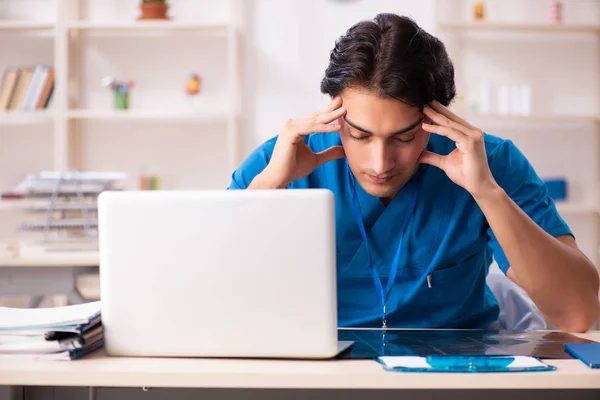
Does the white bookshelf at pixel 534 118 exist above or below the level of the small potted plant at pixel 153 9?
below

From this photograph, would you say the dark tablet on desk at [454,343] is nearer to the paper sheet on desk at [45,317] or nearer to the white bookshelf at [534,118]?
the paper sheet on desk at [45,317]

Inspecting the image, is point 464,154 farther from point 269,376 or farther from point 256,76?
point 256,76

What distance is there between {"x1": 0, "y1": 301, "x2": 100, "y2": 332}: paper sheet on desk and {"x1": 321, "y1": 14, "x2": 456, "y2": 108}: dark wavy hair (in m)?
0.61

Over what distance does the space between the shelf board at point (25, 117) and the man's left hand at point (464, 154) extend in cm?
287

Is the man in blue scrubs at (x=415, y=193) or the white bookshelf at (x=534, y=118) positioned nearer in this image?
the man in blue scrubs at (x=415, y=193)

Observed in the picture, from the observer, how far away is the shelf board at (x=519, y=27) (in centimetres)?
381

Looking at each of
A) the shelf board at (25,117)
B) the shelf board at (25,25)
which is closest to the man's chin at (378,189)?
the shelf board at (25,117)

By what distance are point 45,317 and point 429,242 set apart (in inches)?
30.1

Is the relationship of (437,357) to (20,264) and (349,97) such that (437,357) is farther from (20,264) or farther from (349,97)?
(20,264)

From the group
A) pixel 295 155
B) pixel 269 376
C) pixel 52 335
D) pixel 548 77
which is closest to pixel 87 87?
pixel 548 77

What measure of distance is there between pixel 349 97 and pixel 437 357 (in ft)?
1.95

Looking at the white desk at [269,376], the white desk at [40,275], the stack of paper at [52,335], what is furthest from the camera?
the white desk at [40,275]

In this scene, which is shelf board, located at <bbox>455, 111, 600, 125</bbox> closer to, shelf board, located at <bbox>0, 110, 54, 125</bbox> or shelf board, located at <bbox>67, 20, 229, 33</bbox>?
shelf board, located at <bbox>67, 20, 229, 33</bbox>

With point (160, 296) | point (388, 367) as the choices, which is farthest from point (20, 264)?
point (388, 367)
